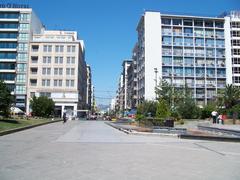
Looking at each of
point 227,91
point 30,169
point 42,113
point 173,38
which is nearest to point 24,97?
point 42,113

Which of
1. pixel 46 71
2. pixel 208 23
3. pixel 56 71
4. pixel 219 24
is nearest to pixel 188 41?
pixel 208 23

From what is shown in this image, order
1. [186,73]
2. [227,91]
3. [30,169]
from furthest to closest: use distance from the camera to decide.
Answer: [186,73] → [227,91] → [30,169]

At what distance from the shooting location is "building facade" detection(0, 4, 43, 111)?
257 ft

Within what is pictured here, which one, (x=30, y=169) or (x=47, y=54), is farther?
(x=47, y=54)

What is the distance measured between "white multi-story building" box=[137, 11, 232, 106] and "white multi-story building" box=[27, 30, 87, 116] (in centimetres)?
1925

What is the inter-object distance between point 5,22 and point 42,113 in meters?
37.9

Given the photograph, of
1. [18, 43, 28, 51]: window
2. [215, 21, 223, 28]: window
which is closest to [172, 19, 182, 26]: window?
[215, 21, 223, 28]: window

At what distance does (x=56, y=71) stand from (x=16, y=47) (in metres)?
12.4

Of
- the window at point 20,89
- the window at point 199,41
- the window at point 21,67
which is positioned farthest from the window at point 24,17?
the window at point 199,41

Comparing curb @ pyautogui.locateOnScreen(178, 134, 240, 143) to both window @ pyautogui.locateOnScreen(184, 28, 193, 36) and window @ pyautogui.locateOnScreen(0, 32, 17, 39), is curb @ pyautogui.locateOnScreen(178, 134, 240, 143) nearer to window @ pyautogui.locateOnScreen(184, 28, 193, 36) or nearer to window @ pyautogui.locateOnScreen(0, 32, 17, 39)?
window @ pyautogui.locateOnScreen(184, 28, 193, 36)

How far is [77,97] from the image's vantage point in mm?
80312

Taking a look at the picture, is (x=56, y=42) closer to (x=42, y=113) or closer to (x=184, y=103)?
(x=42, y=113)

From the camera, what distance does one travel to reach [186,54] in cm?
7894

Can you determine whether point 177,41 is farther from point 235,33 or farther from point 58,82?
point 58,82
